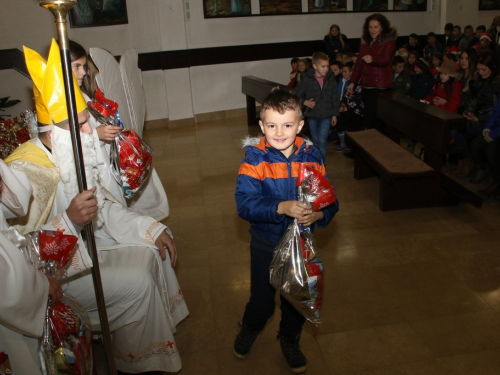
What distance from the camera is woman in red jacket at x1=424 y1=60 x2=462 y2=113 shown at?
587cm

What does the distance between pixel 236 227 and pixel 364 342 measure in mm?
1892

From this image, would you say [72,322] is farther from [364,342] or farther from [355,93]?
[355,93]

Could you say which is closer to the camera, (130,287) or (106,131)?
(130,287)

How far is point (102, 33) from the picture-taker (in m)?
8.76

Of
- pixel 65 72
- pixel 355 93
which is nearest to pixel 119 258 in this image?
pixel 65 72

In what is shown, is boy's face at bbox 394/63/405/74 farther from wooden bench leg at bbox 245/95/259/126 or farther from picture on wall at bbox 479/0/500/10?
picture on wall at bbox 479/0/500/10

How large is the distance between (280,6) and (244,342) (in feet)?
27.7

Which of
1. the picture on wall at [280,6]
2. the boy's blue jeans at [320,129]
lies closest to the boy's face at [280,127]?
the boy's blue jeans at [320,129]

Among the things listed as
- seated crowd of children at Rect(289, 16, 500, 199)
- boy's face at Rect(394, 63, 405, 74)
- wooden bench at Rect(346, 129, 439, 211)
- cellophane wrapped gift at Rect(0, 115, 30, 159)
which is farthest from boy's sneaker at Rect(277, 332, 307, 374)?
boy's face at Rect(394, 63, 405, 74)

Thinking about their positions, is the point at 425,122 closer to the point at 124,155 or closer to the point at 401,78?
the point at 401,78

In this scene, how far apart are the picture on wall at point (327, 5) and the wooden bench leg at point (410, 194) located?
21.5 ft

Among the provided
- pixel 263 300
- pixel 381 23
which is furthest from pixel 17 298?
pixel 381 23

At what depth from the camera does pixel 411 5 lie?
11.0m

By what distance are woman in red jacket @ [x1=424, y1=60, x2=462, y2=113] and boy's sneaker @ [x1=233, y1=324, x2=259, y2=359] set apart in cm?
438
